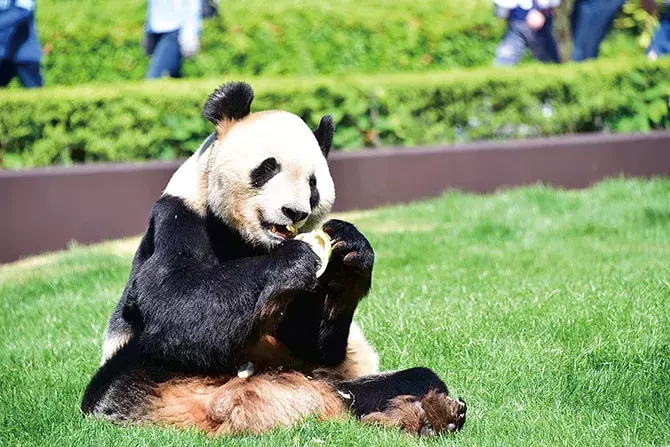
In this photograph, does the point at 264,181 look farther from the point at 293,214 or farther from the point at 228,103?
the point at 228,103

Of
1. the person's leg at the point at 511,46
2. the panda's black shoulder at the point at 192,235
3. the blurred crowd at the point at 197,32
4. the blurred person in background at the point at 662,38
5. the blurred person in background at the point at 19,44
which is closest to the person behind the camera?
the panda's black shoulder at the point at 192,235

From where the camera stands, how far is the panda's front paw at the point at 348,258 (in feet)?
13.0

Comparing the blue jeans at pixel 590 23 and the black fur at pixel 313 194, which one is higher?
the black fur at pixel 313 194

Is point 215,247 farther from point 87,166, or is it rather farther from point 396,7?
point 396,7

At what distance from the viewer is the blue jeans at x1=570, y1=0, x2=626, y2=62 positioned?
43.3 feet

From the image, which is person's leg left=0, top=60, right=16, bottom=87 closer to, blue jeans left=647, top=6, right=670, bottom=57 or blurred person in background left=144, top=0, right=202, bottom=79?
blurred person in background left=144, top=0, right=202, bottom=79

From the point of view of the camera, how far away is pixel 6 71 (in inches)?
409

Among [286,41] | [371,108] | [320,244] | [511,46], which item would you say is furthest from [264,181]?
[511,46]

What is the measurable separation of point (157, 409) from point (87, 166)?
5121mm

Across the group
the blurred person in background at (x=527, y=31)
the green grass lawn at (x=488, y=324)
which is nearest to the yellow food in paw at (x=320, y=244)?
the green grass lawn at (x=488, y=324)

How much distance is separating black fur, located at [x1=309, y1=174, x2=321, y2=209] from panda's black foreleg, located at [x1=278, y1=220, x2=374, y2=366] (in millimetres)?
93

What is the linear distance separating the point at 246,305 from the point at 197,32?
335 inches

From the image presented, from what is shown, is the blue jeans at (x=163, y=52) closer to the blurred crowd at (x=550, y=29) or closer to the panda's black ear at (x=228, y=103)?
the blurred crowd at (x=550, y=29)

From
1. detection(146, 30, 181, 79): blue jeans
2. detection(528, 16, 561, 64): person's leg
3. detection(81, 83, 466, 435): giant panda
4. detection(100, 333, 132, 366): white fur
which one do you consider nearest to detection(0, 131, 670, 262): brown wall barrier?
detection(146, 30, 181, 79): blue jeans
